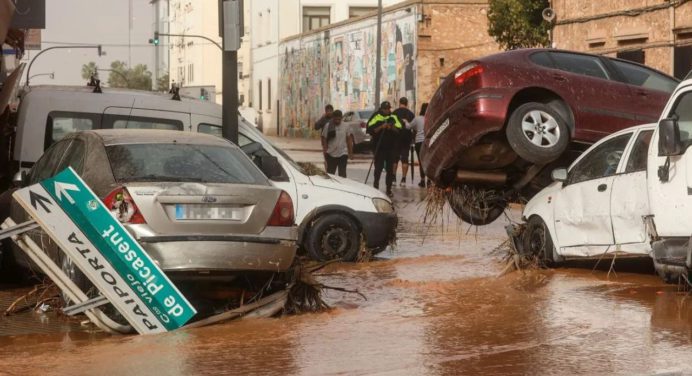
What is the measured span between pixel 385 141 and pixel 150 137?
Result: 15.5m

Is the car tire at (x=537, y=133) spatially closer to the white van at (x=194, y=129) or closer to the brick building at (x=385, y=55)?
the white van at (x=194, y=129)

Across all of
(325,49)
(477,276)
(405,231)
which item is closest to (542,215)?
(477,276)

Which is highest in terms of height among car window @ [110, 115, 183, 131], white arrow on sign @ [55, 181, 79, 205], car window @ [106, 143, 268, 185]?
car window @ [110, 115, 183, 131]

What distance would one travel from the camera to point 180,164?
1066 cm

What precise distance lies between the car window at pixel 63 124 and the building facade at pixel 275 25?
62.5 m

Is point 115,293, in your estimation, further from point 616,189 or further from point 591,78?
point 591,78

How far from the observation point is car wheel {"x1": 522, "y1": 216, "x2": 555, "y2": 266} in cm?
1391

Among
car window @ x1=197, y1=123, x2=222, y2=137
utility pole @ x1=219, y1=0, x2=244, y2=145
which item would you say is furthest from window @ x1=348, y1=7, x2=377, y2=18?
car window @ x1=197, y1=123, x2=222, y2=137

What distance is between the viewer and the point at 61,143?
12172 mm

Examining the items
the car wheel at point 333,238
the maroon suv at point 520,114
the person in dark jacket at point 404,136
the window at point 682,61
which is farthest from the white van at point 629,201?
the window at point 682,61

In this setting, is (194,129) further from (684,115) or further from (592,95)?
(684,115)

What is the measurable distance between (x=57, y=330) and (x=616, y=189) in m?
5.45

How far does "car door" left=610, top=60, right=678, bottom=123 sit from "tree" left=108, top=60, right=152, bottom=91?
130008 mm

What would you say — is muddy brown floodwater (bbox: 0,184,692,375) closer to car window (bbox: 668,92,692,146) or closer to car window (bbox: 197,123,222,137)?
car window (bbox: 668,92,692,146)
